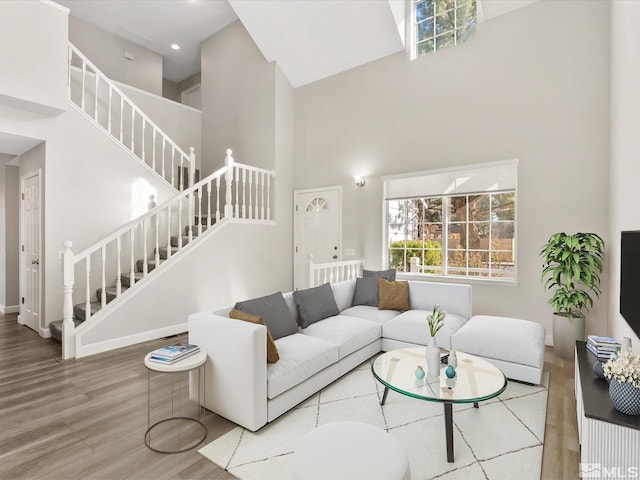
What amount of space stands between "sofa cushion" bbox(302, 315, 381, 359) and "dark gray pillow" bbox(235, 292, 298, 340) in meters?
0.27

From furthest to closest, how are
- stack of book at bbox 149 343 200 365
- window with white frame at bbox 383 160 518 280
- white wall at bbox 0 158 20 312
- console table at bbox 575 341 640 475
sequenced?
white wall at bbox 0 158 20 312, window with white frame at bbox 383 160 518 280, stack of book at bbox 149 343 200 365, console table at bbox 575 341 640 475

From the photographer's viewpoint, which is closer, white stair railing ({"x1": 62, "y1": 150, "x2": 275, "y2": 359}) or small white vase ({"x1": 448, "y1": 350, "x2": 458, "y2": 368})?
small white vase ({"x1": 448, "y1": 350, "x2": 458, "y2": 368})

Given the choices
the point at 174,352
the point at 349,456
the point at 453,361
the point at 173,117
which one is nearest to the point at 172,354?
the point at 174,352

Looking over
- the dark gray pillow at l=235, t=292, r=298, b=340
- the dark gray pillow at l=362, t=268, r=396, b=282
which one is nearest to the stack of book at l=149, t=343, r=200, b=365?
the dark gray pillow at l=235, t=292, r=298, b=340

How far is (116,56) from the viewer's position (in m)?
7.17

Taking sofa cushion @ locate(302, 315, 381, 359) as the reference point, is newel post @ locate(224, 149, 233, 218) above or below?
above

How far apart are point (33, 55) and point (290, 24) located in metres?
3.62

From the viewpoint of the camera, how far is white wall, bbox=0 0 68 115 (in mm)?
3799

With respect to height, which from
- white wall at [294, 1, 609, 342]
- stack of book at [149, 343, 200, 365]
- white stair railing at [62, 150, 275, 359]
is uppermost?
white wall at [294, 1, 609, 342]

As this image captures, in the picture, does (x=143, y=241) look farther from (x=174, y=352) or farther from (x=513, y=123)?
(x=513, y=123)

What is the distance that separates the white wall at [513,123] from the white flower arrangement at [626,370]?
2662 mm

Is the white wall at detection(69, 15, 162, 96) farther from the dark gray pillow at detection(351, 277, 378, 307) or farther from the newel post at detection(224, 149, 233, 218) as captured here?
the dark gray pillow at detection(351, 277, 378, 307)

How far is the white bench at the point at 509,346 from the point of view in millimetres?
2998

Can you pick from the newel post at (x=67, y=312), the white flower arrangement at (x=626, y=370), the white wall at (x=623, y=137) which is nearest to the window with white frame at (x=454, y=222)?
the white wall at (x=623, y=137)
